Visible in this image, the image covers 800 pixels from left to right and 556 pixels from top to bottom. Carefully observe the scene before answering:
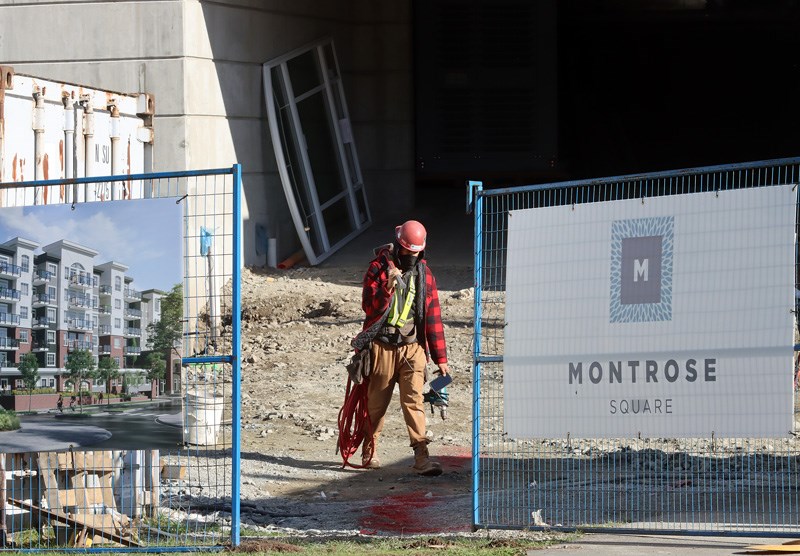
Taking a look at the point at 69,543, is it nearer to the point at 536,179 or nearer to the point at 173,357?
the point at 173,357

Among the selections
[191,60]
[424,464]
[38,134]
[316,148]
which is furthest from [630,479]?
[316,148]

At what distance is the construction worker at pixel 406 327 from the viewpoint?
9.39 m

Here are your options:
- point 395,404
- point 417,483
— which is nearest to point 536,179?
point 395,404

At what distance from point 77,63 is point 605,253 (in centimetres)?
1097

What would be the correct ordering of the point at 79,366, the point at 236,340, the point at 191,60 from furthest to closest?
1. the point at 191,60
2. the point at 79,366
3. the point at 236,340

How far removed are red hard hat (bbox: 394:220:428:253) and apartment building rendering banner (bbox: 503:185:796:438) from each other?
82.3 inches

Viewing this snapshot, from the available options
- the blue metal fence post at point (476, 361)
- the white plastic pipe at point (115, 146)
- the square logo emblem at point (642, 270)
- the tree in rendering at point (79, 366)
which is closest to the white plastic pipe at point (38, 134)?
the white plastic pipe at point (115, 146)

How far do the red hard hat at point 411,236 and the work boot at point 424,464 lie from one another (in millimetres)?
1446

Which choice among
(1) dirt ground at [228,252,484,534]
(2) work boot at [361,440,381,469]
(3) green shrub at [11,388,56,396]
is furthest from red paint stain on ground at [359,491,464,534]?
(3) green shrub at [11,388,56,396]

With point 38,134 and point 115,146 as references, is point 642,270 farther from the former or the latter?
point 115,146

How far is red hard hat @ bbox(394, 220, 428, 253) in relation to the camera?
929 centimetres

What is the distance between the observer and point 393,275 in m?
9.34

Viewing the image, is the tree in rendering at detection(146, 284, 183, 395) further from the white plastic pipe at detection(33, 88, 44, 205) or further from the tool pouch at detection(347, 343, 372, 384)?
the white plastic pipe at detection(33, 88, 44, 205)

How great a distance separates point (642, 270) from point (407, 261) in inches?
115
